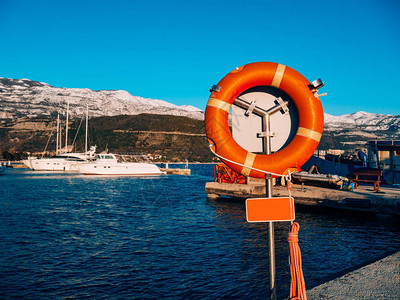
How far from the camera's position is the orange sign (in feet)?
11.3

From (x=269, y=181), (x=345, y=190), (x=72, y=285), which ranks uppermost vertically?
(x=269, y=181)

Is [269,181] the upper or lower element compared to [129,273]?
upper

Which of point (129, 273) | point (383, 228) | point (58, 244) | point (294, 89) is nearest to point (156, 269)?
point (129, 273)

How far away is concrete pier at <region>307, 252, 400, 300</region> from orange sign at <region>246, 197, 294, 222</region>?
81.3 inches

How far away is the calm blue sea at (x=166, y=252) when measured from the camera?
7902mm

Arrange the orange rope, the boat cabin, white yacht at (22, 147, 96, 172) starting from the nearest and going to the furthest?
the orange rope
the boat cabin
white yacht at (22, 147, 96, 172)

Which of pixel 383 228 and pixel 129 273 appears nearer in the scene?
→ pixel 129 273

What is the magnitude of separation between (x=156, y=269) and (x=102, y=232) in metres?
5.85

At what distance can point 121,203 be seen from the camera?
950 inches

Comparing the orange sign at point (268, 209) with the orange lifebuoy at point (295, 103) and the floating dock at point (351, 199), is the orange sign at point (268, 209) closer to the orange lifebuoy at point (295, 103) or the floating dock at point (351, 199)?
the orange lifebuoy at point (295, 103)

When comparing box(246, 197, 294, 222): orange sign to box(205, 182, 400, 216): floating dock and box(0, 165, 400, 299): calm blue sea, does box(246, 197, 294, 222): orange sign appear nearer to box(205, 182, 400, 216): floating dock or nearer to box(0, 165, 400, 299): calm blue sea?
box(0, 165, 400, 299): calm blue sea

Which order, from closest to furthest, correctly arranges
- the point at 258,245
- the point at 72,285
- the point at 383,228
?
1. the point at 72,285
2. the point at 258,245
3. the point at 383,228

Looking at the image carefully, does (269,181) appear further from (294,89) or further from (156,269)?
(156,269)

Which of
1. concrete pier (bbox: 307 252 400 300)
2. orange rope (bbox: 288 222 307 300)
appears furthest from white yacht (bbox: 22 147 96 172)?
orange rope (bbox: 288 222 307 300)
